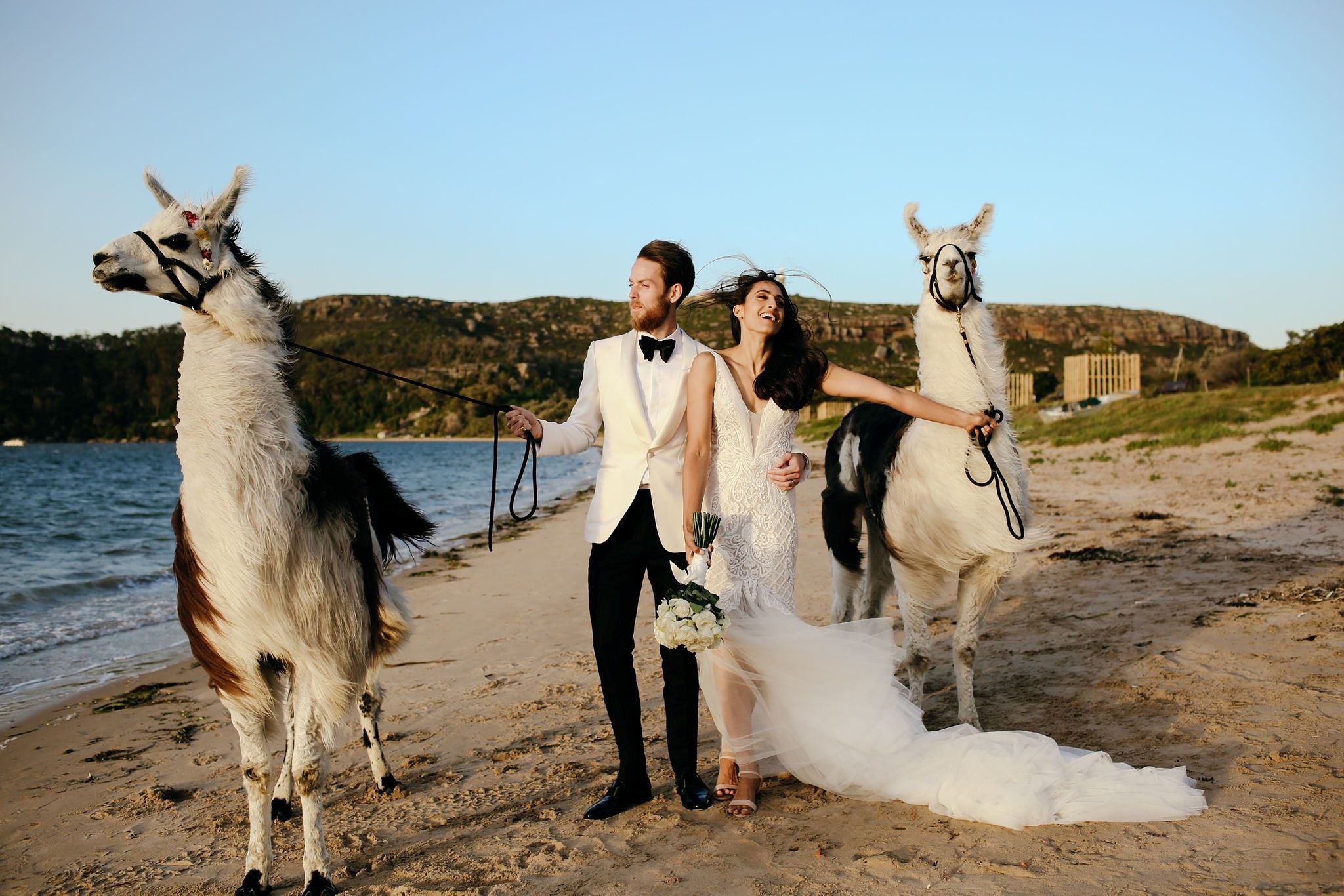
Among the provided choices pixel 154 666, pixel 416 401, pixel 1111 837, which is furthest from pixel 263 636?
pixel 416 401

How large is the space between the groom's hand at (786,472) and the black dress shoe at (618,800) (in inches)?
52.6

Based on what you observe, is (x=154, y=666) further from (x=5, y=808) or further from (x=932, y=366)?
(x=932, y=366)

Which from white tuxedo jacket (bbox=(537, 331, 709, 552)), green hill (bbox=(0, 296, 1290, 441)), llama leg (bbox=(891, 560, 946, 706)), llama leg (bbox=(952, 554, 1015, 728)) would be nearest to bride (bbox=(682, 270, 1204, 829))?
white tuxedo jacket (bbox=(537, 331, 709, 552))

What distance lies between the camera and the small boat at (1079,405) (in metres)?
28.7

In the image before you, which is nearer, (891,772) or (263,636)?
(263,636)

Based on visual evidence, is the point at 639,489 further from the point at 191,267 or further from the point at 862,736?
the point at 191,267

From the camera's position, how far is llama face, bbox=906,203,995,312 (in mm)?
4504

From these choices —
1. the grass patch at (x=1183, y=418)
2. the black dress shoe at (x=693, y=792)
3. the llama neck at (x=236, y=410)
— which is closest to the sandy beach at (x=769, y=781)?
the black dress shoe at (x=693, y=792)

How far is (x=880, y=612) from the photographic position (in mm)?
6035

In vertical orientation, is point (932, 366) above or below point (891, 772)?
above

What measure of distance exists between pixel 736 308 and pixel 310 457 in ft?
6.28

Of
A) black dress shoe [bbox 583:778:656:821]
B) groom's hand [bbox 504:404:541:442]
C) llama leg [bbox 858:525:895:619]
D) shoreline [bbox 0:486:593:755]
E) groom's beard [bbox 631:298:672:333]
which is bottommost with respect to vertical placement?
shoreline [bbox 0:486:593:755]

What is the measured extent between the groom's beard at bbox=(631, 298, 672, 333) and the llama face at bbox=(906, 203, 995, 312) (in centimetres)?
153

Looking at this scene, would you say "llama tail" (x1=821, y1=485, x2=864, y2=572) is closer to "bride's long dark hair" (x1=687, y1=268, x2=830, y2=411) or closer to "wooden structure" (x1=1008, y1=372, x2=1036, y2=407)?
"bride's long dark hair" (x1=687, y1=268, x2=830, y2=411)
